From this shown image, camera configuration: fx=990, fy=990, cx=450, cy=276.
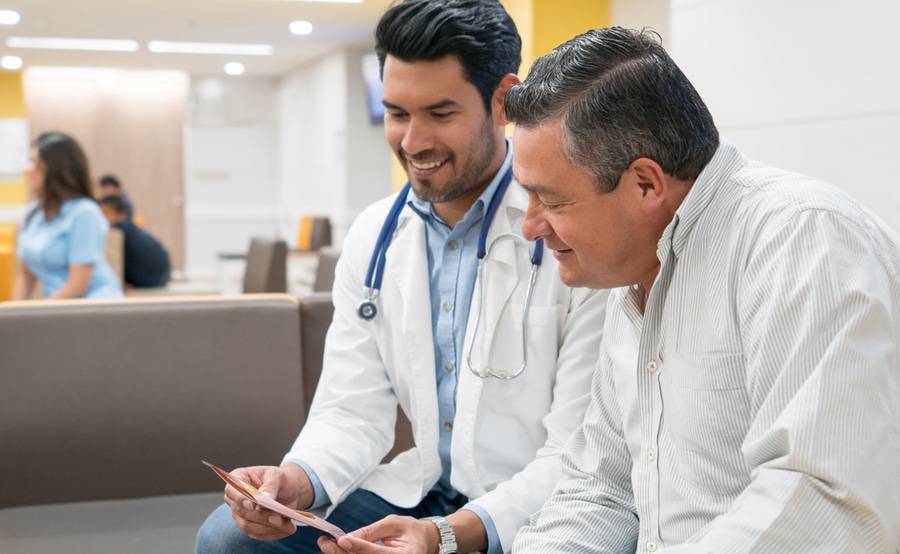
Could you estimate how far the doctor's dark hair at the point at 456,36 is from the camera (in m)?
1.79

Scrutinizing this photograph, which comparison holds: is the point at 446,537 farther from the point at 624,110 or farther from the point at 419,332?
the point at 624,110

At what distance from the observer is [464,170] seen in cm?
182

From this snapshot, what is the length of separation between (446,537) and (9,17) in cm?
952

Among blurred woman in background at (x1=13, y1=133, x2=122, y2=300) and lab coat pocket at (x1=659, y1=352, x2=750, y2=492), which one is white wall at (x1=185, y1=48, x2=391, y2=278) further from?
lab coat pocket at (x1=659, y1=352, x2=750, y2=492)

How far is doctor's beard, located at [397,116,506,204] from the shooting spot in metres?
1.81

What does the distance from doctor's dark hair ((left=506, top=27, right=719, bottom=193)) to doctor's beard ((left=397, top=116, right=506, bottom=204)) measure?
0.55 metres

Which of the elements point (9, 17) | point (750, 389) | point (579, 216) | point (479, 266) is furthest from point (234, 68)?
point (750, 389)

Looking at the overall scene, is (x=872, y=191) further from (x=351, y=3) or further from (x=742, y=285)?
(x=351, y=3)

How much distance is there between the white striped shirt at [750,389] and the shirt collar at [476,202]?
0.43m

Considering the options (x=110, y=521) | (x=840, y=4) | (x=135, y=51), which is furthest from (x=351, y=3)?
(x=110, y=521)

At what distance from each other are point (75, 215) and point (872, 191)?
3.36 m

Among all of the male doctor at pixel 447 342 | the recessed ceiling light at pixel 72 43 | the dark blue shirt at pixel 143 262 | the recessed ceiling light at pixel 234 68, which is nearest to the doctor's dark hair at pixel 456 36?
the male doctor at pixel 447 342

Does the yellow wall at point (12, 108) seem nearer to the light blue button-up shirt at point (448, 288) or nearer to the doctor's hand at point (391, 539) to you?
the light blue button-up shirt at point (448, 288)

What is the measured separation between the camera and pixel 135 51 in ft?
39.7
